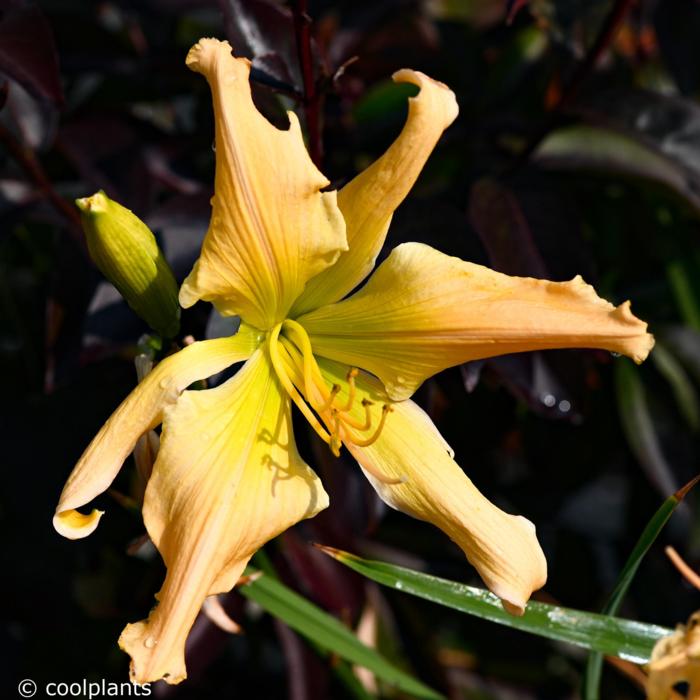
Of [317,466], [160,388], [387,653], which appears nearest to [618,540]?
[387,653]

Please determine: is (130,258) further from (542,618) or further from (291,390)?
(542,618)

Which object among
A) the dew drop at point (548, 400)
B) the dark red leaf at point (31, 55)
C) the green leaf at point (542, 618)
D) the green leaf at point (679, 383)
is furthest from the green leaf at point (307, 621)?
the green leaf at point (679, 383)

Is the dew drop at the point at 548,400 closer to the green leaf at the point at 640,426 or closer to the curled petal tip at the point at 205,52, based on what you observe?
the green leaf at the point at 640,426

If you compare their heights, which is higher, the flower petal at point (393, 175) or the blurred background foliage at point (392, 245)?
the flower petal at point (393, 175)

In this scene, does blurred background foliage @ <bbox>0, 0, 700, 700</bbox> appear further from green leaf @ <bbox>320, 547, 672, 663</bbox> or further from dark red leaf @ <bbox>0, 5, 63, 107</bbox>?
green leaf @ <bbox>320, 547, 672, 663</bbox>

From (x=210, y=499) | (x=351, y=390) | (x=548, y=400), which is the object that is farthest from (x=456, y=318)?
(x=548, y=400)

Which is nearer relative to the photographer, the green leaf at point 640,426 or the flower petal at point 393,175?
the flower petal at point 393,175

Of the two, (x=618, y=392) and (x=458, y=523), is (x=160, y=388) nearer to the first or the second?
(x=458, y=523)

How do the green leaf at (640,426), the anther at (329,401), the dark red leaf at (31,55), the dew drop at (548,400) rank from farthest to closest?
the green leaf at (640,426)
the dew drop at (548,400)
the dark red leaf at (31,55)
the anther at (329,401)

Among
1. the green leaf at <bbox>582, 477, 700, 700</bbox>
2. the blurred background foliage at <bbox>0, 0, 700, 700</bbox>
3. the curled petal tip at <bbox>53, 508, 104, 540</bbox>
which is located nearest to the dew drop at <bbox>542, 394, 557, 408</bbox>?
the blurred background foliage at <bbox>0, 0, 700, 700</bbox>
